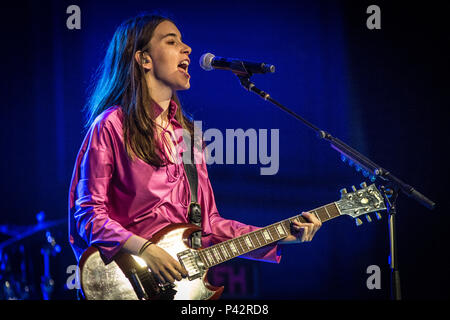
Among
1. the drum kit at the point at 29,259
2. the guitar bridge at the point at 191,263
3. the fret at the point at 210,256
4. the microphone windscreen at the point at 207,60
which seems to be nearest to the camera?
the guitar bridge at the point at 191,263

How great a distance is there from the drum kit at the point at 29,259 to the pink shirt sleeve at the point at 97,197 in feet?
3.76


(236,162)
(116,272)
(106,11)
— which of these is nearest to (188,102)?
(236,162)

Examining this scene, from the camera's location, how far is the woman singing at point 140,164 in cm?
243

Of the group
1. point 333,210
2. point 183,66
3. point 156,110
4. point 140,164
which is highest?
Answer: point 183,66

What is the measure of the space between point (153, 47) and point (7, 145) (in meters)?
1.43

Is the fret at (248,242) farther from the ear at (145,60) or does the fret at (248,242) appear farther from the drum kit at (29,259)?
the drum kit at (29,259)

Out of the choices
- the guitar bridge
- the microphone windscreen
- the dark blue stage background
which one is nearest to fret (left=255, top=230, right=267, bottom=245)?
the guitar bridge

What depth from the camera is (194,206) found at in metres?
2.79

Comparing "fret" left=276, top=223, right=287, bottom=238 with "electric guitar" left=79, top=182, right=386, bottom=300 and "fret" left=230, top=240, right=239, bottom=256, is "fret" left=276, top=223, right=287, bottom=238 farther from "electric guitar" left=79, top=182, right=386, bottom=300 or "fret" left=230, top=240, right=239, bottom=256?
"fret" left=230, top=240, right=239, bottom=256

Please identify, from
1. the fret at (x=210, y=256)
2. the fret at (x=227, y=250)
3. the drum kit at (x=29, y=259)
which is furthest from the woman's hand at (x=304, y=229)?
the drum kit at (x=29, y=259)

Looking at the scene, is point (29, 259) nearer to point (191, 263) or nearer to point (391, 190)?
point (191, 263)

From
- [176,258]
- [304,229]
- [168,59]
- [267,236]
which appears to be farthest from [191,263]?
[168,59]

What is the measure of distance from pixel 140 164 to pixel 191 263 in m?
0.58

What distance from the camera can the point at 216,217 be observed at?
2.99 metres
